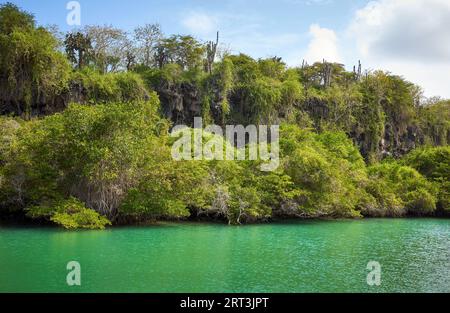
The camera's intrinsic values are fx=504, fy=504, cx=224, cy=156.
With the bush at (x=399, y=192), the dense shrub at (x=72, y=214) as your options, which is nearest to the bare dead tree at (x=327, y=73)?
the bush at (x=399, y=192)

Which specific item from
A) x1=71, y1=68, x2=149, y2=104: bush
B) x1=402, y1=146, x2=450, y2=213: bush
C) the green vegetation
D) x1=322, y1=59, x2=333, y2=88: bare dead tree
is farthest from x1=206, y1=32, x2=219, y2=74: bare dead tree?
x1=402, y1=146, x2=450, y2=213: bush

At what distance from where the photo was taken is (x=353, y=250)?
15242mm

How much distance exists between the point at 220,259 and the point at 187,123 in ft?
61.6

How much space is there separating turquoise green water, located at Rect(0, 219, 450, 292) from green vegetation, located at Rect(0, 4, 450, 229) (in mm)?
1787

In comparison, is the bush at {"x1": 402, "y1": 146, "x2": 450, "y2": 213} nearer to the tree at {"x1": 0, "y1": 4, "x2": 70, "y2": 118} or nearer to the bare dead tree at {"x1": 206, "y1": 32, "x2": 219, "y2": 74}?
the bare dead tree at {"x1": 206, "y1": 32, "x2": 219, "y2": 74}

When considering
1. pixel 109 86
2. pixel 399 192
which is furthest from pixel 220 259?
pixel 399 192

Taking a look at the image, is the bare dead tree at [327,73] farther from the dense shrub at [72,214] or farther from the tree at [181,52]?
the dense shrub at [72,214]

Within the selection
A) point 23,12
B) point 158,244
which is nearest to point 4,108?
point 23,12

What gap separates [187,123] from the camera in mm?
31078

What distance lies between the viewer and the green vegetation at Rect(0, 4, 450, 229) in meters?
18.7

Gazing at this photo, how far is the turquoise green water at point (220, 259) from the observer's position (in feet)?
33.9

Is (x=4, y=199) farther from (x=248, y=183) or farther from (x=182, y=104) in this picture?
(x=182, y=104)

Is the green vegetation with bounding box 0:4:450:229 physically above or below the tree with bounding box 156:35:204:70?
below

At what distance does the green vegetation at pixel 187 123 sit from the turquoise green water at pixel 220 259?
5.86 ft
